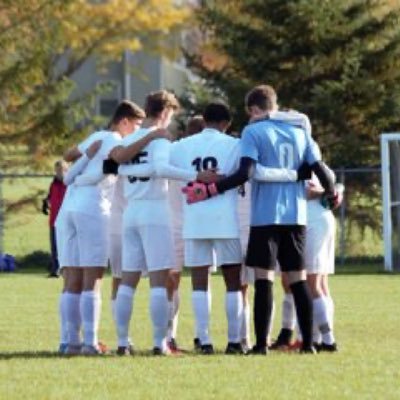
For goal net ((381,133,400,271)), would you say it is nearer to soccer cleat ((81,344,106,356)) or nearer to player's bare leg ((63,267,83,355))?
player's bare leg ((63,267,83,355))

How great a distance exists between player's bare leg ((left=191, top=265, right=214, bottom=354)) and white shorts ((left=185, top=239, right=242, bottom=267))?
0.30 ft

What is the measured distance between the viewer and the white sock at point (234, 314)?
1423cm

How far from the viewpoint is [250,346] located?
15109mm

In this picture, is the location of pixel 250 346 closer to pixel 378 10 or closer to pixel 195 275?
pixel 195 275

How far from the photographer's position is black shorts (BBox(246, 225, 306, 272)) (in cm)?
1395

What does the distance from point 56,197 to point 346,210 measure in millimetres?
8155

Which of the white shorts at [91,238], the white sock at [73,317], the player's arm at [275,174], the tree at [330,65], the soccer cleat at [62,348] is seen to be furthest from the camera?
the tree at [330,65]

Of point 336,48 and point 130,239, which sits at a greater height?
point 336,48

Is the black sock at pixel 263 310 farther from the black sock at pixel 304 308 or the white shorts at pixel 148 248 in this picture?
the white shorts at pixel 148 248

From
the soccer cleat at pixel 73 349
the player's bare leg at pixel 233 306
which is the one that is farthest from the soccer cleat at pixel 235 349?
the soccer cleat at pixel 73 349

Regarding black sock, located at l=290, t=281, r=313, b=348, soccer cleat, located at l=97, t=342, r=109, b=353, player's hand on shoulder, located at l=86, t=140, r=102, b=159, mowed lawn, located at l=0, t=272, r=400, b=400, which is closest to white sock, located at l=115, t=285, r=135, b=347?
mowed lawn, located at l=0, t=272, r=400, b=400

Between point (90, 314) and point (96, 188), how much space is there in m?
1.08

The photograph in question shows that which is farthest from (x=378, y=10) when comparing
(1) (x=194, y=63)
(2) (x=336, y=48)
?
(1) (x=194, y=63)

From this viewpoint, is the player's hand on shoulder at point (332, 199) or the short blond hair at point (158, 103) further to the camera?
the player's hand on shoulder at point (332, 199)
